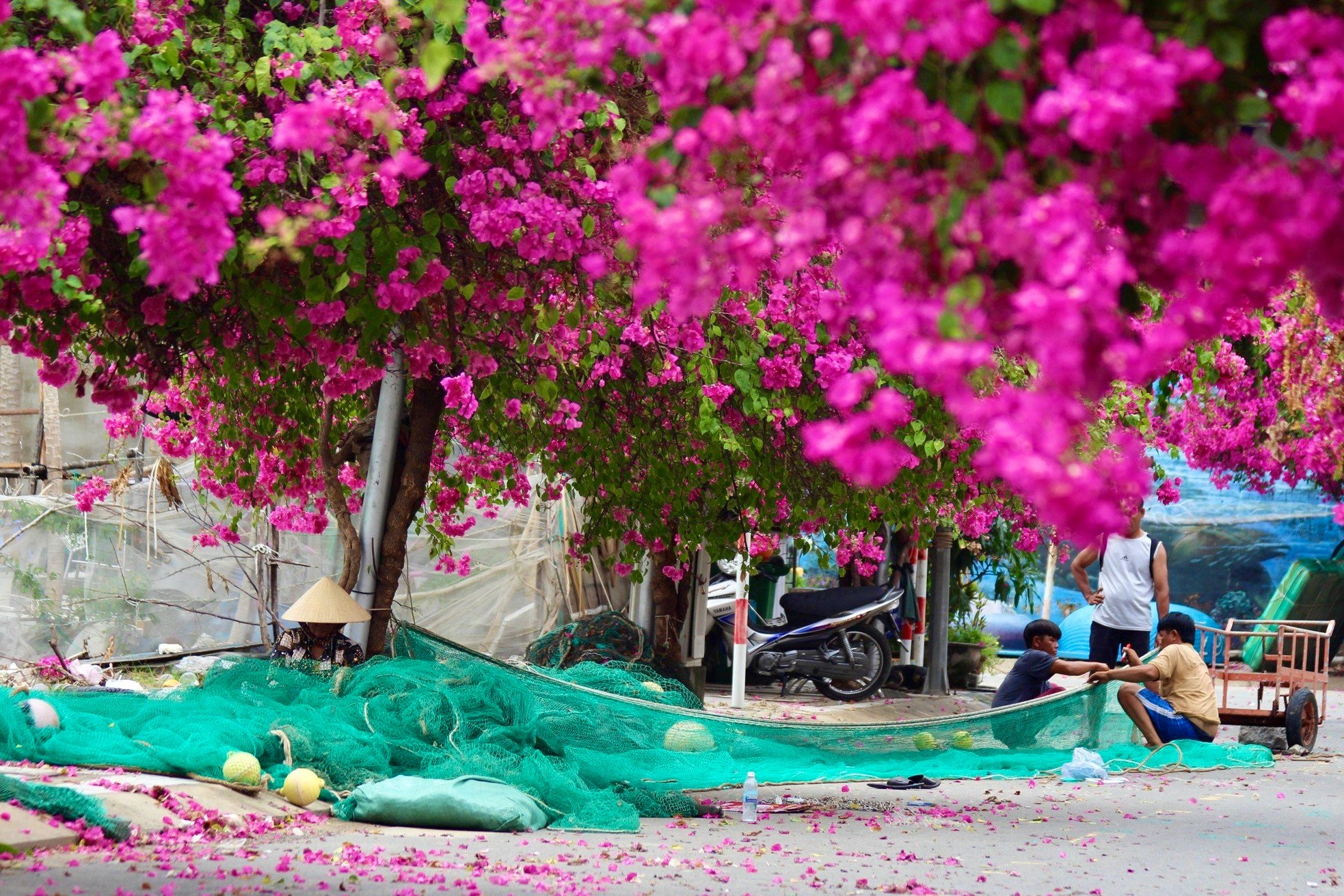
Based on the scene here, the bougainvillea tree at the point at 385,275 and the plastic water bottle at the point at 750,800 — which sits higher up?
the bougainvillea tree at the point at 385,275

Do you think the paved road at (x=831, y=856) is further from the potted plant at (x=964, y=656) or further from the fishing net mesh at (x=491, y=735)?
the potted plant at (x=964, y=656)

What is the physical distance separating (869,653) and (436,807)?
8429 millimetres

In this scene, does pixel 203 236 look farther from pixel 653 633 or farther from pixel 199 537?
pixel 653 633

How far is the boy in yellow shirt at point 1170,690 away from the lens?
931cm

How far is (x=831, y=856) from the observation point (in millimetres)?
5742

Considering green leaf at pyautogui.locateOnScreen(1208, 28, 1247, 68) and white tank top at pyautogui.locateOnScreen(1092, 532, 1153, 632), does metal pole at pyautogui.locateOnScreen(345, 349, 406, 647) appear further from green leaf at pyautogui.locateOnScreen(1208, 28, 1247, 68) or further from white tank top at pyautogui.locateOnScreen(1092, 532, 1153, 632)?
green leaf at pyautogui.locateOnScreen(1208, 28, 1247, 68)

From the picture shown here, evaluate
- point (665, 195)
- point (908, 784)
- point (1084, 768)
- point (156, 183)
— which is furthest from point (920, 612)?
point (665, 195)

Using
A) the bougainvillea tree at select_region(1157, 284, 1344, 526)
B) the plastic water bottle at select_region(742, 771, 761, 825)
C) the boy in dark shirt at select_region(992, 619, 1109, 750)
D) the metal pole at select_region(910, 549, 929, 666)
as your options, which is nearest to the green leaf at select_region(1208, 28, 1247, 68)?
the bougainvillea tree at select_region(1157, 284, 1344, 526)

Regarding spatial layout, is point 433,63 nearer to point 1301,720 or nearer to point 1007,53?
point 1007,53

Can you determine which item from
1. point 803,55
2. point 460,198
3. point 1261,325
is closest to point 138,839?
point 460,198

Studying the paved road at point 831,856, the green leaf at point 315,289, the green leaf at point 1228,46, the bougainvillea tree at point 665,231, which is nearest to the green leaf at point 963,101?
the bougainvillea tree at point 665,231

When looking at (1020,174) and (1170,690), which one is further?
(1170,690)

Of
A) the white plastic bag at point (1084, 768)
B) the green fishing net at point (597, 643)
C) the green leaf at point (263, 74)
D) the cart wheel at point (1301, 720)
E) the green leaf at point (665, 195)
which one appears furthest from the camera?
the green fishing net at point (597, 643)

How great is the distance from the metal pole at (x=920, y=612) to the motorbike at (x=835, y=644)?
108 cm
